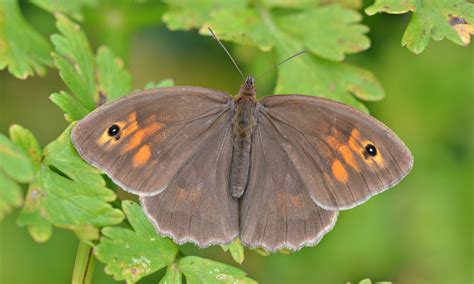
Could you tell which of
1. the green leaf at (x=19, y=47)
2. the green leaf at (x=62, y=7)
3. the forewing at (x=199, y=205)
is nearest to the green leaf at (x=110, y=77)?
the green leaf at (x=19, y=47)

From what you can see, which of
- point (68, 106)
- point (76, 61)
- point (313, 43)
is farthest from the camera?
point (313, 43)

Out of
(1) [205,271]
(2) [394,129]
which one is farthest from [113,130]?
(2) [394,129]

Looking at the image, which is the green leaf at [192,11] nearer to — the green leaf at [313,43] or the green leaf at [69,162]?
the green leaf at [313,43]

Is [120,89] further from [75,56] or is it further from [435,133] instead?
[435,133]

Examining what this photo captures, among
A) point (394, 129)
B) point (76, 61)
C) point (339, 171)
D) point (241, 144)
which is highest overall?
point (76, 61)

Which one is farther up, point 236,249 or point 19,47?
point 19,47

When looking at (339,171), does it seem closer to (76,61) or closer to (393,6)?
(393,6)

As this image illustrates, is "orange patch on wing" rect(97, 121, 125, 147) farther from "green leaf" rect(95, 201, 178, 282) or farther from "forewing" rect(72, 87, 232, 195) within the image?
"green leaf" rect(95, 201, 178, 282)

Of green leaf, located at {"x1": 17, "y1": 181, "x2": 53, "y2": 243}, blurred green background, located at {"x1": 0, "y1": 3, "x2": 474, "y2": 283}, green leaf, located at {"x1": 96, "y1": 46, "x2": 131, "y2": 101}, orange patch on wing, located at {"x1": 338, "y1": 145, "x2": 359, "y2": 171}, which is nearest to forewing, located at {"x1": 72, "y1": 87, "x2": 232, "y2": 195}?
green leaf, located at {"x1": 17, "y1": 181, "x2": 53, "y2": 243}
